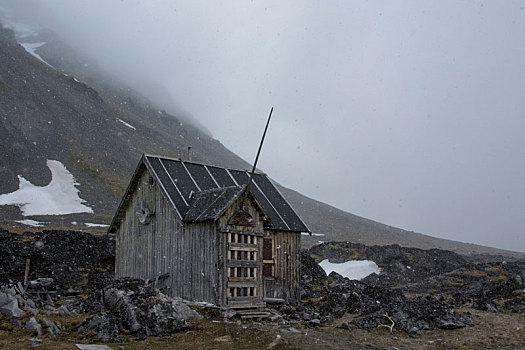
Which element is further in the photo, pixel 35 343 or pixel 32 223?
pixel 32 223

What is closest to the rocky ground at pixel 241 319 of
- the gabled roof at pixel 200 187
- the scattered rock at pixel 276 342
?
the scattered rock at pixel 276 342

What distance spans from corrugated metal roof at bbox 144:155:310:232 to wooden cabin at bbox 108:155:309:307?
5 cm

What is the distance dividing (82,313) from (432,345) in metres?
11.9

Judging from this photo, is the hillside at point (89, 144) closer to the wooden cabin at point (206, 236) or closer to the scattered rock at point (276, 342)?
the wooden cabin at point (206, 236)

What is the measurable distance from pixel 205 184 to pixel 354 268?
2478 centimetres

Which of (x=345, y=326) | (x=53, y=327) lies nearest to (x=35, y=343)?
(x=53, y=327)

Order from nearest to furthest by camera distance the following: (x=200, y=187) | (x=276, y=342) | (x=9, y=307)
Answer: (x=276, y=342)
(x=9, y=307)
(x=200, y=187)

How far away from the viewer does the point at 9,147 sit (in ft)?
294

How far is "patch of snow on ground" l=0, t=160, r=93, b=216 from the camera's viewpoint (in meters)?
68.6

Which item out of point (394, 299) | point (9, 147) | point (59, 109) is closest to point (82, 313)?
point (394, 299)

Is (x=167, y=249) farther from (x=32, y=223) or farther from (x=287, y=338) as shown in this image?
(x=32, y=223)

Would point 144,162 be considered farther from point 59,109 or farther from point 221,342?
point 59,109

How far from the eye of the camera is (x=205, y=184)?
23.0 meters

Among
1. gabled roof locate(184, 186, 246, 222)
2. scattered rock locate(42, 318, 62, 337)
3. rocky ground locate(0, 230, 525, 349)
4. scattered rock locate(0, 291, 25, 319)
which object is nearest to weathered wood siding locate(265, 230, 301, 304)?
rocky ground locate(0, 230, 525, 349)
